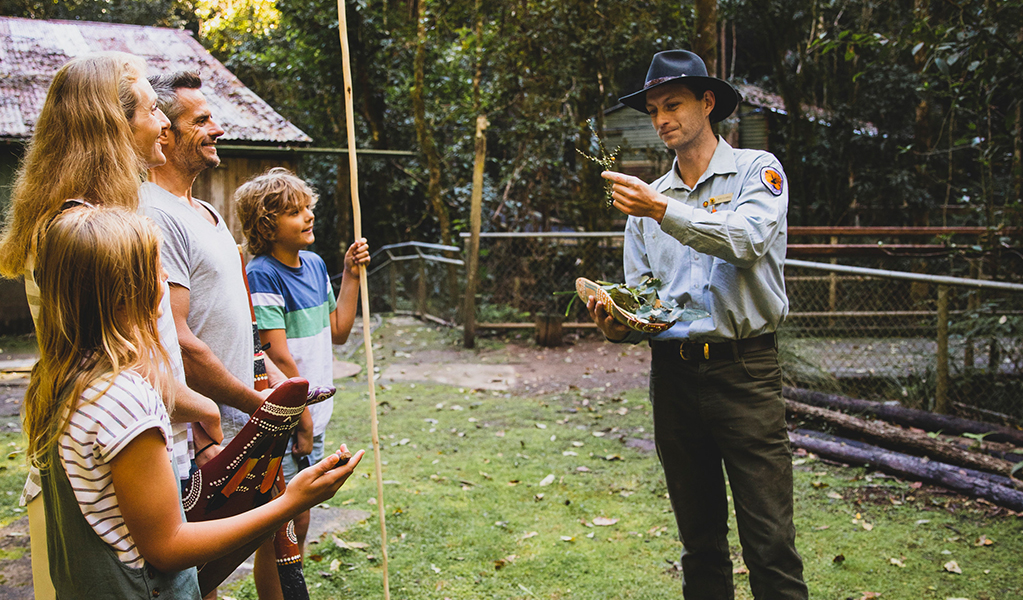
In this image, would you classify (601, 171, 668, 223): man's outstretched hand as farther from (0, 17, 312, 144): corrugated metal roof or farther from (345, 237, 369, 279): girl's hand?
(0, 17, 312, 144): corrugated metal roof

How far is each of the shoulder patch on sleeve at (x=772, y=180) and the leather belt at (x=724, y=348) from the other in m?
0.52

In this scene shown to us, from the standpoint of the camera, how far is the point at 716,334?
2.49 m

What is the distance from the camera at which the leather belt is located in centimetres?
252

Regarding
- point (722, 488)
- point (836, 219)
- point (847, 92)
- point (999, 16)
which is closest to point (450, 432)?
point (722, 488)

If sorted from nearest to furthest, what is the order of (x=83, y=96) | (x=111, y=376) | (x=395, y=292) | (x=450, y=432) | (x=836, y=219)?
1. (x=111, y=376)
2. (x=83, y=96)
3. (x=450, y=432)
4. (x=395, y=292)
5. (x=836, y=219)

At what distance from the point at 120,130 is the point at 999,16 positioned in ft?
18.1

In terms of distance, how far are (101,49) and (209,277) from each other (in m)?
7.69

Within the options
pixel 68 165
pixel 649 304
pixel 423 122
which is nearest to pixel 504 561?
pixel 649 304

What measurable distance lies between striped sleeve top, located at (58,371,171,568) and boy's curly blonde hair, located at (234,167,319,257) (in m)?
1.46

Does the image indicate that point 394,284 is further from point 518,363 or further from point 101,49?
point 101,49

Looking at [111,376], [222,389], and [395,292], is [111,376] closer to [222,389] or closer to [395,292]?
[222,389]

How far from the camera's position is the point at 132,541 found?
1428 mm

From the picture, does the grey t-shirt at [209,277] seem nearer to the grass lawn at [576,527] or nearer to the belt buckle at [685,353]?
the grass lawn at [576,527]

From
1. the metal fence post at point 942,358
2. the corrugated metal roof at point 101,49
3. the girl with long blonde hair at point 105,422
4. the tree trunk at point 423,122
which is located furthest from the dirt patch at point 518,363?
the girl with long blonde hair at point 105,422
